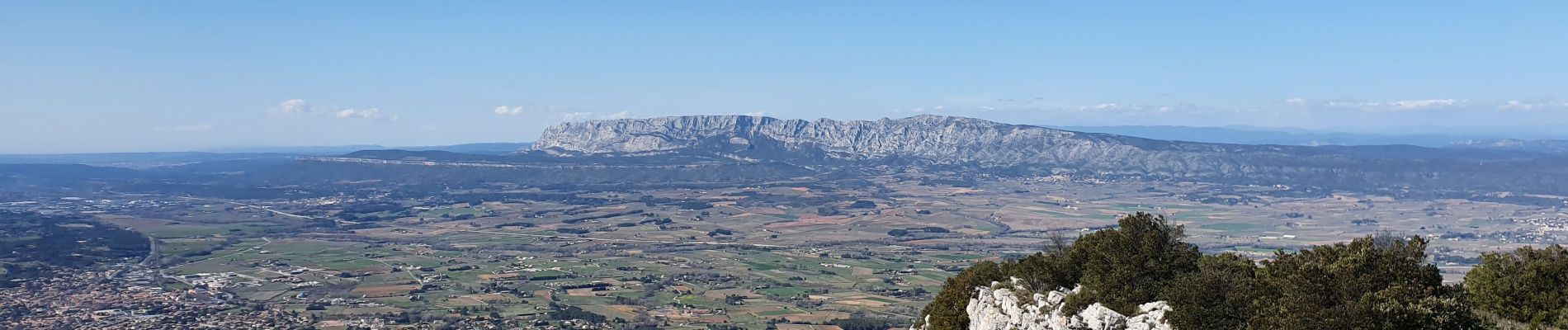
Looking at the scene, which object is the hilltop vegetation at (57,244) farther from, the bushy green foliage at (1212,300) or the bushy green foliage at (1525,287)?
the bushy green foliage at (1525,287)

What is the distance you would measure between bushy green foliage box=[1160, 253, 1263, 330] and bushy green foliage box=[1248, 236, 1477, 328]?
1.58 feet

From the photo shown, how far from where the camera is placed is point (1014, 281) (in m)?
39.7

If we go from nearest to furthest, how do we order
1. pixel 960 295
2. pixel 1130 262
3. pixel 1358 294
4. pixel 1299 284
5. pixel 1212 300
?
pixel 1358 294 < pixel 1299 284 < pixel 1212 300 < pixel 1130 262 < pixel 960 295

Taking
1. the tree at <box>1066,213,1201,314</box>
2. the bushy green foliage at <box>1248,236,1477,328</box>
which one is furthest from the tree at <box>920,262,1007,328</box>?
the bushy green foliage at <box>1248,236,1477,328</box>

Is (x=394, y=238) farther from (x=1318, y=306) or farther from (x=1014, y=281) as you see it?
(x=1318, y=306)

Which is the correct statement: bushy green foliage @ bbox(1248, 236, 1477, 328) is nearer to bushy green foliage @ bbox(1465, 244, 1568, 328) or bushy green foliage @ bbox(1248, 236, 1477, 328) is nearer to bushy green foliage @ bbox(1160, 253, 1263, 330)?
bushy green foliage @ bbox(1160, 253, 1263, 330)

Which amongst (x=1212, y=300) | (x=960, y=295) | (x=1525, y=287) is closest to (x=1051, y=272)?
(x=960, y=295)

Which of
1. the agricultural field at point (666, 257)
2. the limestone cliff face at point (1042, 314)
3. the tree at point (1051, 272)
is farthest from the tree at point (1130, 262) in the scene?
the agricultural field at point (666, 257)

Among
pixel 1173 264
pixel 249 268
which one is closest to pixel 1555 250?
pixel 1173 264

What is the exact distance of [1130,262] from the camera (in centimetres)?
3588

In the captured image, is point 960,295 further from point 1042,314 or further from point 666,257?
point 666,257

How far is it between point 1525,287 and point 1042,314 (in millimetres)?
14214

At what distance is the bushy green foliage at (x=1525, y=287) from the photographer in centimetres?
3002

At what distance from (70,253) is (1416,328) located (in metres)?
165
